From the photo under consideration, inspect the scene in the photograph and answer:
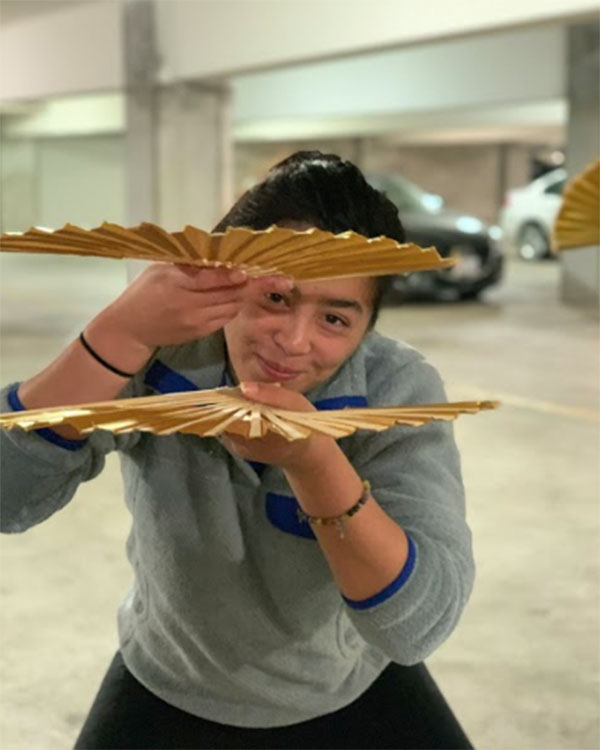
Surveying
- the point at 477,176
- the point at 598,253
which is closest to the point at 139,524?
the point at 598,253

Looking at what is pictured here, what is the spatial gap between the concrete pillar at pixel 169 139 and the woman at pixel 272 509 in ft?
20.8

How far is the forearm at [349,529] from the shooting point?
84 cm

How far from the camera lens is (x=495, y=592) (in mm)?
2488

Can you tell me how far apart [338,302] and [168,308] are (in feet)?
0.57

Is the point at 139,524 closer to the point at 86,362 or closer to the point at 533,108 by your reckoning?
the point at 86,362

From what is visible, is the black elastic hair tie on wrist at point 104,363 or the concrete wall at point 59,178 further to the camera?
the concrete wall at point 59,178

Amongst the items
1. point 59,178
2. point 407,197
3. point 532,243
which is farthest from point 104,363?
point 59,178

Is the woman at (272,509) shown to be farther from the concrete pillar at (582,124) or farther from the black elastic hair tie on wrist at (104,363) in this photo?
the concrete pillar at (582,124)

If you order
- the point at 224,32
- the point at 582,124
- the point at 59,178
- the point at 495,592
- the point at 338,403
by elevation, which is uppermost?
the point at 224,32

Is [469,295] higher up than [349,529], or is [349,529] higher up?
[349,529]

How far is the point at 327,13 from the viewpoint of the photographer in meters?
5.95

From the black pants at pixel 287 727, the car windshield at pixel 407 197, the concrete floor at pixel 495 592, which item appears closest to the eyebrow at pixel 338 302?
the concrete floor at pixel 495 592

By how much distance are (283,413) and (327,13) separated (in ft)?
18.6

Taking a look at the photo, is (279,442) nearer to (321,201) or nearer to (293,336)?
(293,336)
